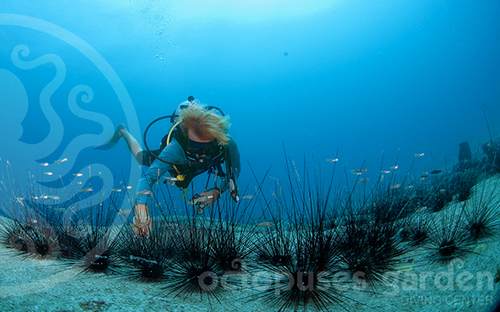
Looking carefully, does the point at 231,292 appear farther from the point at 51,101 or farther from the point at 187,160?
the point at 51,101

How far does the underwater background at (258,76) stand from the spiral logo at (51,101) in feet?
1.18

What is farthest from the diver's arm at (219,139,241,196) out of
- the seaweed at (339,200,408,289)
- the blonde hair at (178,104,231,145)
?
the seaweed at (339,200,408,289)

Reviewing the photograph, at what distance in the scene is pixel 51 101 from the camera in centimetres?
7581

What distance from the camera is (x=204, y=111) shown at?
6492 millimetres

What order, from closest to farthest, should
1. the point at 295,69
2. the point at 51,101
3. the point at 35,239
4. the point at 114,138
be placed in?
the point at 35,239 → the point at 114,138 → the point at 51,101 → the point at 295,69

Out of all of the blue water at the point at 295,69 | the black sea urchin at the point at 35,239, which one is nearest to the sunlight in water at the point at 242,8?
the blue water at the point at 295,69

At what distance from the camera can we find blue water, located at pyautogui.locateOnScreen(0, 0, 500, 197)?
3988 cm

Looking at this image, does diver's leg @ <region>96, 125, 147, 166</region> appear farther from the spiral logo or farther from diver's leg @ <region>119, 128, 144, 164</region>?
the spiral logo

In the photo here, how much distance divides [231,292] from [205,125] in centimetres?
364

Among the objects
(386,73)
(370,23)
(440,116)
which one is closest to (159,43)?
(370,23)

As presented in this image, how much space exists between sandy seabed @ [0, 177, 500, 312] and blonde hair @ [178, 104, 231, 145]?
3.30 meters

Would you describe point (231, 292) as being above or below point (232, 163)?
below

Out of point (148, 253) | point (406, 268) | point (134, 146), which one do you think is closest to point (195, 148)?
point (148, 253)

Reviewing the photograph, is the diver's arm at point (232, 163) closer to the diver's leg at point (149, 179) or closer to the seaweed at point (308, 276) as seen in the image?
the diver's leg at point (149, 179)
